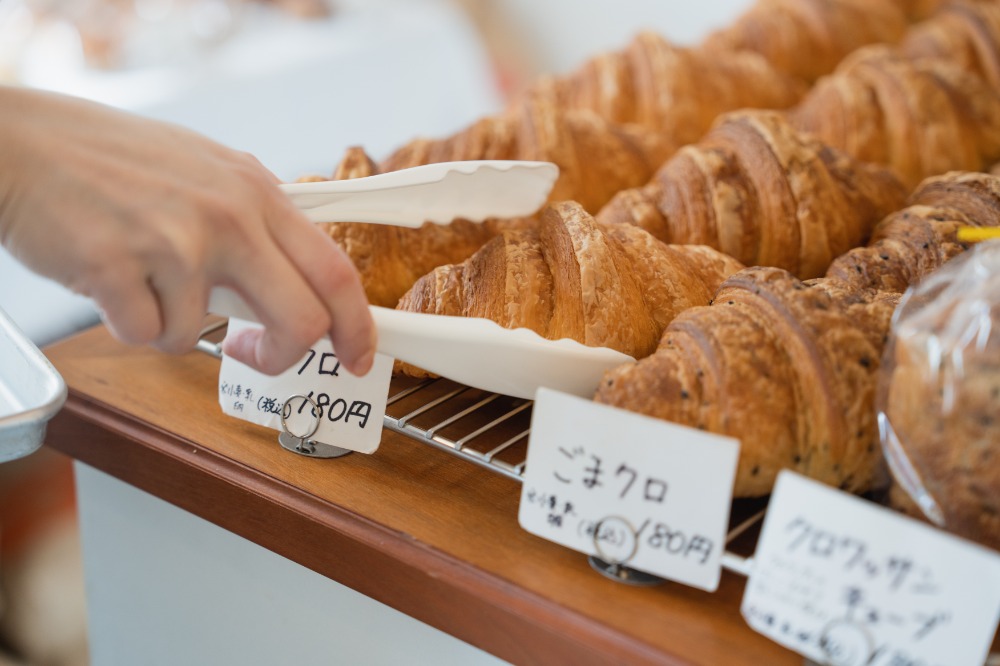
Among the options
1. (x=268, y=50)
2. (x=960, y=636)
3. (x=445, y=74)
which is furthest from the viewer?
(x=445, y=74)

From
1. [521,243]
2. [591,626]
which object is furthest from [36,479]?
[591,626]

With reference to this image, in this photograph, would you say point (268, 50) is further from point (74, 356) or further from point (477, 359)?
point (477, 359)

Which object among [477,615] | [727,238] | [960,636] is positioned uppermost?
[727,238]

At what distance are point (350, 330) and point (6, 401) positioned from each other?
16.9 inches

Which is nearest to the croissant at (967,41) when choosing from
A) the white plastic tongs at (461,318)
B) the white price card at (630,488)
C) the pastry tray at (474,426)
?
the white plastic tongs at (461,318)

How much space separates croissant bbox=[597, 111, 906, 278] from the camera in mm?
1303

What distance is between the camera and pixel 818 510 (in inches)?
29.7

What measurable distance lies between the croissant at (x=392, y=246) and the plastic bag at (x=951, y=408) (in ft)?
2.10

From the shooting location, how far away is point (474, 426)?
1106 mm

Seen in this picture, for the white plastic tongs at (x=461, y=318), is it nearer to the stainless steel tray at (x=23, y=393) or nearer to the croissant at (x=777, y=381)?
the croissant at (x=777, y=381)

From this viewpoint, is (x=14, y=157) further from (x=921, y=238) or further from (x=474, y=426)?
(x=921, y=238)

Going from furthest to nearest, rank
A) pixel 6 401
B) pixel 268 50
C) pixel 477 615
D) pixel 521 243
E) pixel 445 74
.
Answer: pixel 445 74, pixel 268 50, pixel 521 243, pixel 6 401, pixel 477 615

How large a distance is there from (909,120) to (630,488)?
1.07 m

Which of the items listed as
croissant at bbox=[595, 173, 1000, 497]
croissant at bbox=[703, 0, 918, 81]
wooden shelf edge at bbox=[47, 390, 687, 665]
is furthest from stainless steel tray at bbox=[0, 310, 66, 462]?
croissant at bbox=[703, 0, 918, 81]
